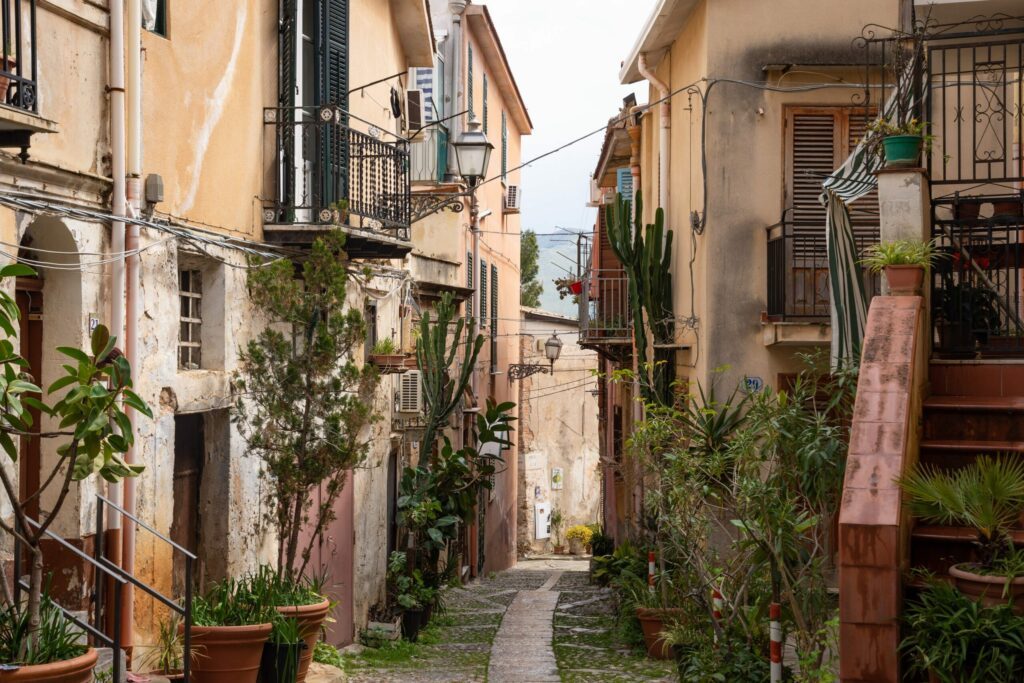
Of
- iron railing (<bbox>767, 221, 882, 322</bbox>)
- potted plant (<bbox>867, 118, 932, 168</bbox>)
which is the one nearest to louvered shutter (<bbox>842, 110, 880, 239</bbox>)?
iron railing (<bbox>767, 221, 882, 322</bbox>)

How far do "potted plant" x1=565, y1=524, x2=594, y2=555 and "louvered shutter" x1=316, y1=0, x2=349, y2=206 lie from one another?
26487 mm

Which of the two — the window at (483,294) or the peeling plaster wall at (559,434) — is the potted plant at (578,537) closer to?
the peeling plaster wall at (559,434)

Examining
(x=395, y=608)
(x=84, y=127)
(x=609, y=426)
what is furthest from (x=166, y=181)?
(x=609, y=426)

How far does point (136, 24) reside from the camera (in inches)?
371

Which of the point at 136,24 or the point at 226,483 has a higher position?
the point at 136,24

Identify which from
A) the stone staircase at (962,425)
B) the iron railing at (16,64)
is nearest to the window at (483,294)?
Result: the stone staircase at (962,425)

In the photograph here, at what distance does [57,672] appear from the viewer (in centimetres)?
650

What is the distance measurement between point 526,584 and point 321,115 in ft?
46.6

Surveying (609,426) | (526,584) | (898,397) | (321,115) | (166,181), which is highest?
(321,115)

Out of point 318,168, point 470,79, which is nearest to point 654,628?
point 318,168

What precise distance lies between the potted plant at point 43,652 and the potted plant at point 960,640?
169 inches

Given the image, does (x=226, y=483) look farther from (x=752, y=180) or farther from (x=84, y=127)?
(x=752, y=180)

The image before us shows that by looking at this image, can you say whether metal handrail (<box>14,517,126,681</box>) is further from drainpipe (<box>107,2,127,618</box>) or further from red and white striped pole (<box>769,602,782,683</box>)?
red and white striped pole (<box>769,602,782,683</box>)

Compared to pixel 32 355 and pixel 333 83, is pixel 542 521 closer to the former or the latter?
pixel 333 83
